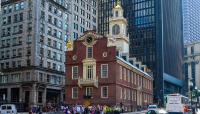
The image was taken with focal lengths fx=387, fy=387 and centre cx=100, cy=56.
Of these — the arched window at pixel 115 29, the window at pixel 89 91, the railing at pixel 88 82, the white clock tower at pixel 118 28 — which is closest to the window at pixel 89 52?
the railing at pixel 88 82

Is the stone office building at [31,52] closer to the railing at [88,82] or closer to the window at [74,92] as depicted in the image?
the window at [74,92]

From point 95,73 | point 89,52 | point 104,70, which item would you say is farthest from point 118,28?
point 95,73

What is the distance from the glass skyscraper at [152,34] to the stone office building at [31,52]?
5151 cm

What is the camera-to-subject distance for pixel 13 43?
98.9 metres

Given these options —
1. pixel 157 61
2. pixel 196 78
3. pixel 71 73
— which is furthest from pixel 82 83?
pixel 196 78

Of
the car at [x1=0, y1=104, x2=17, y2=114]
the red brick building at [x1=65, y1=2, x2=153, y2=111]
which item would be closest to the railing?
the red brick building at [x1=65, y1=2, x2=153, y2=111]

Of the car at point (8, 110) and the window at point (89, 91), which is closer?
the car at point (8, 110)

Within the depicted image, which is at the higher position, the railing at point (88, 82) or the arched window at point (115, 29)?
the arched window at point (115, 29)

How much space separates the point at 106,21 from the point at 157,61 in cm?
3054

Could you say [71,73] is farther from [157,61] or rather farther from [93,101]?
[157,61]

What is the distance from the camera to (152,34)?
497 ft

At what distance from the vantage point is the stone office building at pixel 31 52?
3644 inches

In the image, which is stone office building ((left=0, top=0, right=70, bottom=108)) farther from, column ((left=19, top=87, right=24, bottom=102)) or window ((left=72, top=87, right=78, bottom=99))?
window ((left=72, top=87, right=78, bottom=99))

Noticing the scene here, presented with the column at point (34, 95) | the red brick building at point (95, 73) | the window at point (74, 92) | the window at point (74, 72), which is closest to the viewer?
the red brick building at point (95, 73)
